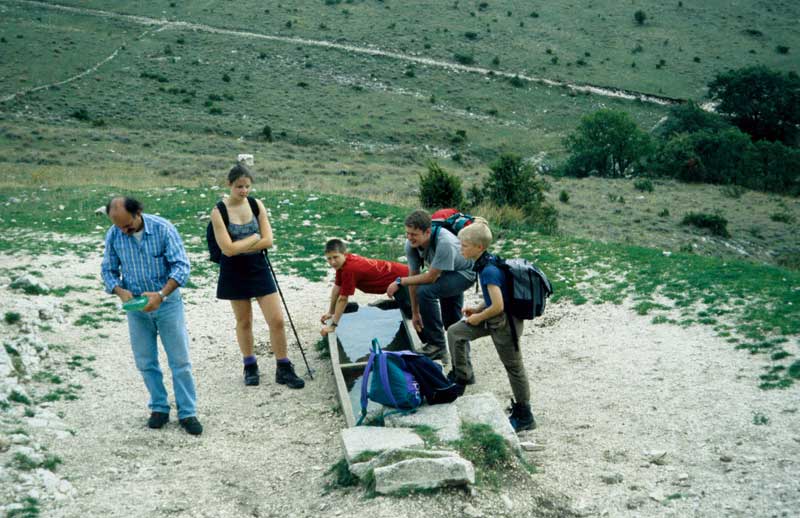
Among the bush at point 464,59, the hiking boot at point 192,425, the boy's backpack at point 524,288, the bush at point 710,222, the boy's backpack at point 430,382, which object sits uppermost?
the bush at point 464,59

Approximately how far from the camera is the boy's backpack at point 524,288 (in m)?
5.93

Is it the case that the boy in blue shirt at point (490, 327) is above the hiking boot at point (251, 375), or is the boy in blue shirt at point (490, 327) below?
above

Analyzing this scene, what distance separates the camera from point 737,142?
3675cm

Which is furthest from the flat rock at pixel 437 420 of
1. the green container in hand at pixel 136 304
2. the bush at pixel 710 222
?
the bush at pixel 710 222

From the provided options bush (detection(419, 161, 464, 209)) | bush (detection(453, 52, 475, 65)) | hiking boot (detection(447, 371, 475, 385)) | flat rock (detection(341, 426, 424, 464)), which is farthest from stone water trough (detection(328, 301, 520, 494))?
bush (detection(453, 52, 475, 65))

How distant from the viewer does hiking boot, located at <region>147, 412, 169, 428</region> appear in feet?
21.0

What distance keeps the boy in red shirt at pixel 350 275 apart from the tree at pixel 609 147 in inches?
1356

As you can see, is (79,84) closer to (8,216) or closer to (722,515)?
(8,216)

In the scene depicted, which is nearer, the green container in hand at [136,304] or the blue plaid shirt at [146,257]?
the green container in hand at [136,304]

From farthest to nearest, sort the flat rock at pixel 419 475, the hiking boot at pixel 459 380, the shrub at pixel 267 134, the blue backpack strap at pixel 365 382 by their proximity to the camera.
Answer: the shrub at pixel 267 134
the hiking boot at pixel 459 380
the blue backpack strap at pixel 365 382
the flat rock at pixel 419 475

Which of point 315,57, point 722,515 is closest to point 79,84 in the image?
point 315,57

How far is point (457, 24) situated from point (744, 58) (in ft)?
92.2

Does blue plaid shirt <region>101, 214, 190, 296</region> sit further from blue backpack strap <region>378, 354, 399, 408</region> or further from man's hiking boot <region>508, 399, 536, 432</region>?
man's hiking boot <region>508, 399, 536, 432</region>

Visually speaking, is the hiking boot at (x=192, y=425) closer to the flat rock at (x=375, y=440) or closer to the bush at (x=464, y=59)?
the flat rock at (x=375, y=440)
